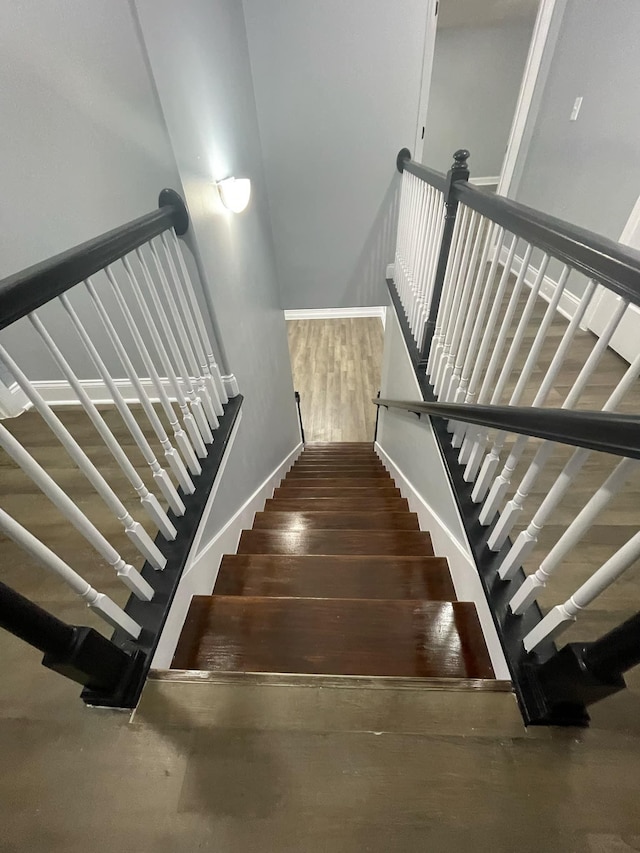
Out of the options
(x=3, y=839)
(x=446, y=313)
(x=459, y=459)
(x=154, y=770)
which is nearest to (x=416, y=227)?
(x=446, y=313)

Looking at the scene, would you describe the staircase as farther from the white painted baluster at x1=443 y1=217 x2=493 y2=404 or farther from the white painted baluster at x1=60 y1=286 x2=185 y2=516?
the white painted baluster at x1=443 y1=217 x2=493 y2=404

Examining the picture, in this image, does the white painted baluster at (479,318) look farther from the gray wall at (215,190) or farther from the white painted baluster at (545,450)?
the gray wall at (215,190)

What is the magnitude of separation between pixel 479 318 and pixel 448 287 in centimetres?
49

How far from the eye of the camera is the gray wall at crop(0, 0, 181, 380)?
48.6 inches

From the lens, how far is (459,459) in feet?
5.01

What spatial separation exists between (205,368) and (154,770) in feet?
4.28

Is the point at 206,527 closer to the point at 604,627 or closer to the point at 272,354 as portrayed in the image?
the point at 604,627

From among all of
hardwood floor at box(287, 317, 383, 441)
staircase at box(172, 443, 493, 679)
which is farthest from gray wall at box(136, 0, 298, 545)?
hardwood floor at box(287, 317, 383, 441)

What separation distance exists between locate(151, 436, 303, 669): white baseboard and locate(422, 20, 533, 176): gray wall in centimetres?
618

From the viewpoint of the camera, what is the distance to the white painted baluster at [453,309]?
4.83 feet

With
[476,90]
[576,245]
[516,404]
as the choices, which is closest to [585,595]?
[516,404]

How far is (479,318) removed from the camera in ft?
4.31

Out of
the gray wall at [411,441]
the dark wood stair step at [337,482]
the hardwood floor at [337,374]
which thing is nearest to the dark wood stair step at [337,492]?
the dark wood stair step at [337,482]

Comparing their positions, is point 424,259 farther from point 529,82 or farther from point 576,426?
point 529,82
